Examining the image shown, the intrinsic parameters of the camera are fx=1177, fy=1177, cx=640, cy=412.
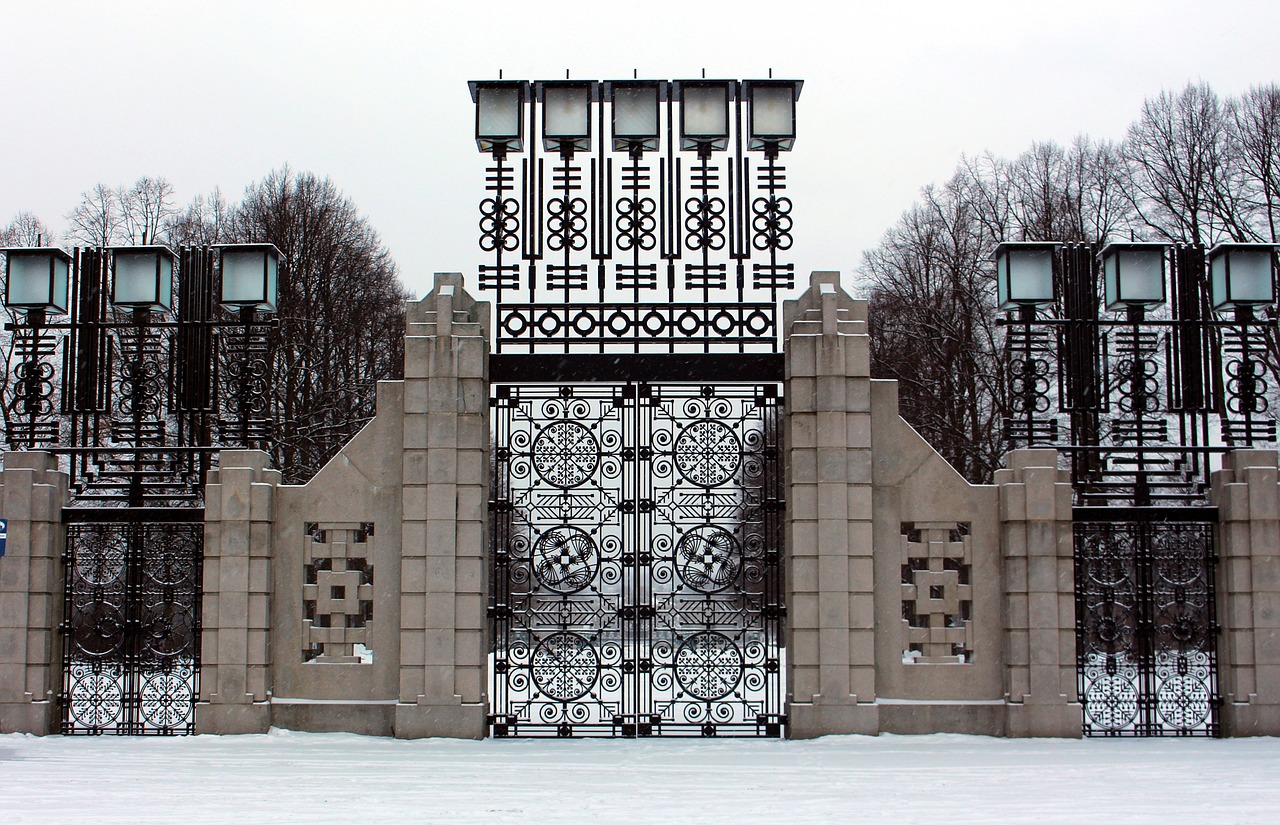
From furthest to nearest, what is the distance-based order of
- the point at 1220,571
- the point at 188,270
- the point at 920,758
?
the point at 188,270 < the point at 1220,571 < the point at 920,758

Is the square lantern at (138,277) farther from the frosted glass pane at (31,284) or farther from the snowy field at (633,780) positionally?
the snowy field at (633,780)

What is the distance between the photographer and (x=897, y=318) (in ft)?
97.0

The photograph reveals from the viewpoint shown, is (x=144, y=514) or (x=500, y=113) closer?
(x=144, y=514)

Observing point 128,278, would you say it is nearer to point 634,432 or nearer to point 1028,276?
point 634,432

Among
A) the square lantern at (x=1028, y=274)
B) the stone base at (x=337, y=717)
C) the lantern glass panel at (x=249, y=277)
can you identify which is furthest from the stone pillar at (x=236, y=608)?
the square lantern at (x=1028, y=274)

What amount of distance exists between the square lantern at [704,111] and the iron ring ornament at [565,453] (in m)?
3.23

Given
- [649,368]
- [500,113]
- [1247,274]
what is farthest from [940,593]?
[500,113]

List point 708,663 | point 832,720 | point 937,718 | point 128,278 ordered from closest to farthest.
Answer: point 832,720, point 937,718, point 708,663, point 128,278

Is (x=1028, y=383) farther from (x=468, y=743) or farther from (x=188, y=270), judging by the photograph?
(x=188, y=270)

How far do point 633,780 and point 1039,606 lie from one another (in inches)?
172

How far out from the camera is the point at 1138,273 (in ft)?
39.4

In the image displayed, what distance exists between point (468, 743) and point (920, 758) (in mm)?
4054

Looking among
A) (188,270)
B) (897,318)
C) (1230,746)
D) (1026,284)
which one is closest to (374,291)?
(897,318)

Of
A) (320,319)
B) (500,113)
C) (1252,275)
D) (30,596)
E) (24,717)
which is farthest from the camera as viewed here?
(320,319)
